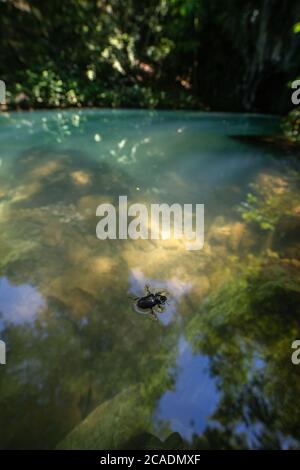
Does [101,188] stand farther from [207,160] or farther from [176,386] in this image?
[176,386]

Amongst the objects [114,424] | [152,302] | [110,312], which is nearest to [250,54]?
[152,302]

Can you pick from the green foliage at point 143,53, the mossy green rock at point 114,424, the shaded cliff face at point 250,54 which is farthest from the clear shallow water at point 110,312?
the shaded cliff face at point 250,54


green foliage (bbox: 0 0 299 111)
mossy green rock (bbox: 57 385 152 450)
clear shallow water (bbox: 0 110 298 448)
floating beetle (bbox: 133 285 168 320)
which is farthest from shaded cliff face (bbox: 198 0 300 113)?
mossy green rock (bbox: 57 385 152 450)

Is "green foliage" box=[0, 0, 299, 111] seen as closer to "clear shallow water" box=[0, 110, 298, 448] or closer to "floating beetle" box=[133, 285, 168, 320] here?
"clear shallow water" box=[0, 110, 298, 448]

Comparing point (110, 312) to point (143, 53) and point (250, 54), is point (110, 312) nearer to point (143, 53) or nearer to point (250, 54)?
point (250, 54)

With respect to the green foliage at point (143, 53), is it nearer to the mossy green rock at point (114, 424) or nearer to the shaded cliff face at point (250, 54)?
the shaded cliff face at point (250, 54)

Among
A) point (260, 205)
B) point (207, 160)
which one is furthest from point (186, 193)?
point (207, 160)
